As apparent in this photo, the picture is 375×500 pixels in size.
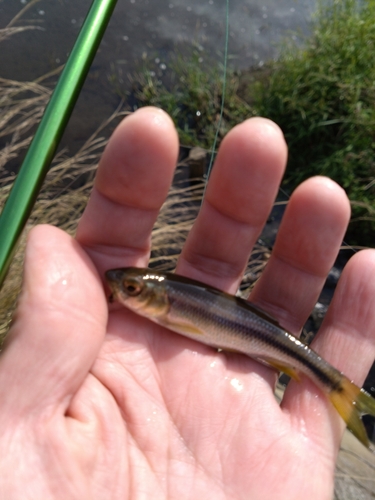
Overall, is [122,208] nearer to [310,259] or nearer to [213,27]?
[310,259]

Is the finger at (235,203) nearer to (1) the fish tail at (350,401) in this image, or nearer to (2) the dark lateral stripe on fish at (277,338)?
(2) the dark lateral stripe on fish at (277,338)

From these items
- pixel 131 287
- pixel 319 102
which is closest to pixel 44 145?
pixel 131 287

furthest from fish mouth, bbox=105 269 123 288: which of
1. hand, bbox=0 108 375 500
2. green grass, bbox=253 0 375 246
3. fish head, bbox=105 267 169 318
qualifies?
green grass, bbox=253 0 375 246

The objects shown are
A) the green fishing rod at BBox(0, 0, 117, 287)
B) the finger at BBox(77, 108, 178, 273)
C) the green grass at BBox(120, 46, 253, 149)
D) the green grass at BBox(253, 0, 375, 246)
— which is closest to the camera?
the green fishing rod at BBox(0, 0, 117, 287)

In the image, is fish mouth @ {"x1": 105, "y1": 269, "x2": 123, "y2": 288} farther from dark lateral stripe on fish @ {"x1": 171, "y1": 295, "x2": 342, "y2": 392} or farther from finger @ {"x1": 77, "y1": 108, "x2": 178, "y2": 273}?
dark lateral stripe on fish @ {"x1": 171, "y1": 295, "x2": 342, "y2": 392}

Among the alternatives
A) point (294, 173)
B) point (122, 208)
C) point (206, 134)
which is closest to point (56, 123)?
point (122, 208)

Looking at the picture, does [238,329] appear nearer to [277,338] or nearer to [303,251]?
[277,338]
